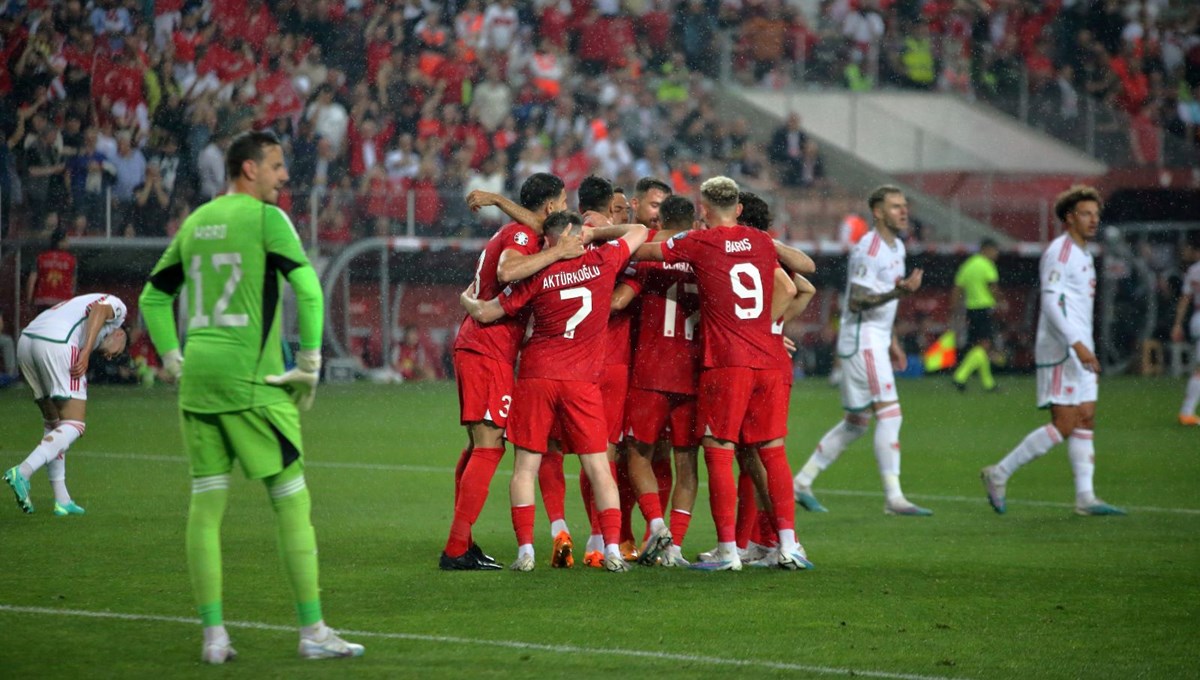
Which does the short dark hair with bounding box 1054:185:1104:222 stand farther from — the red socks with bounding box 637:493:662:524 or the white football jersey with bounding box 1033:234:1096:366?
the red socks with bounding box 637:493:662:524

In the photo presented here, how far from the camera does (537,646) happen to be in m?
6.46

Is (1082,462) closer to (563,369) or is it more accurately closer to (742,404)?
(742,404)

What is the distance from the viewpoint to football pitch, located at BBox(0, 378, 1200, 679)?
6.22 meters

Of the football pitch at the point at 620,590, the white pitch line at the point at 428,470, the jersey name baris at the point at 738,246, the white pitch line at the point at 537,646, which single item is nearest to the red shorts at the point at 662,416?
the football pitch at the point at 620,590

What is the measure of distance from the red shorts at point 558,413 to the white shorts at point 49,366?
3.77m

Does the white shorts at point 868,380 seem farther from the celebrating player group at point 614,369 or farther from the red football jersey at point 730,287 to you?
the red football jersey at point 730,287

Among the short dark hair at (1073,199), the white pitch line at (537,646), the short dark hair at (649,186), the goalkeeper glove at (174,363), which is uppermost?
the short dark hair at (1073,199)

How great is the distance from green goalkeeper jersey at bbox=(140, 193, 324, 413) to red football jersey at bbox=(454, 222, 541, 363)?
2.37 meters

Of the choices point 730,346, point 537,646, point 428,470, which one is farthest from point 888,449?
point 537,646

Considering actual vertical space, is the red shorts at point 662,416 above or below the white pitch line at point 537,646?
above

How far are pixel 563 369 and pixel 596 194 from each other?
3.47 ft

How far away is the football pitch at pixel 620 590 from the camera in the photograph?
6223mm

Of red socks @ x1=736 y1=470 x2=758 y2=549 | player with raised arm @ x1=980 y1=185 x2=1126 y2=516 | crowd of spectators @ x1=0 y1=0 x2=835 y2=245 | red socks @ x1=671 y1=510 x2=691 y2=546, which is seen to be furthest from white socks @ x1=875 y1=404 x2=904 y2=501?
crowd of spectators @ x1=0 y1=0 x2=835 y2=245

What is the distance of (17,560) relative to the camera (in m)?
8.63
